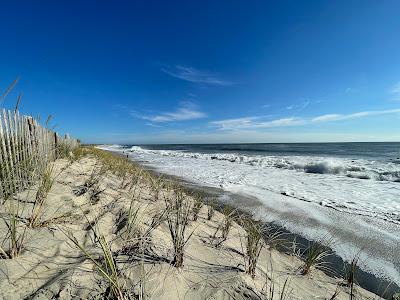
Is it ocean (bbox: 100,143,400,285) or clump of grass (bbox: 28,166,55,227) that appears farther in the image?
ocean (bbox: 100,143,400,285)

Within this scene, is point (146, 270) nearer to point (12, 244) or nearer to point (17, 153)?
point (12, 244)

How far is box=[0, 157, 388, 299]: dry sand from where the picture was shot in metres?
1.89

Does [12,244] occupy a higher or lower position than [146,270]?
higher

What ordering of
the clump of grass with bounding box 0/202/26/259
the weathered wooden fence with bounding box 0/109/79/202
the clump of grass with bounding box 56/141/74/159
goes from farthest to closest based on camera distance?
the clump of grass with bounding box 56/141/74/159 < the weathered wooden fence with bounding box 0/109/79/202 < the clump of grass with bounding box 0/202/26/259

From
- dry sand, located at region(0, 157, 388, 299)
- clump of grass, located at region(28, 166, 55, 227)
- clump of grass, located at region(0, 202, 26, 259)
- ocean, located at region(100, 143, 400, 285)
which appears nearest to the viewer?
dry sand, located at region(0, 157, 388, 299)

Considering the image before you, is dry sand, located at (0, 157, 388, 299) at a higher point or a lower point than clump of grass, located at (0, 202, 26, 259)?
lower

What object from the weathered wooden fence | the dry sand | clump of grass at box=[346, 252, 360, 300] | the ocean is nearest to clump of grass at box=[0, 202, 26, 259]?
the dry sand

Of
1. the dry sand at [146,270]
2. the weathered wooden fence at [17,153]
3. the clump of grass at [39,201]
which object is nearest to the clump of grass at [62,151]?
the weathered wooden fence at [17,153]

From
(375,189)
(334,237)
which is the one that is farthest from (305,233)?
(375,189)

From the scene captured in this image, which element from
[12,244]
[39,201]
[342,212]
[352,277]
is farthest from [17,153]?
[342,212]

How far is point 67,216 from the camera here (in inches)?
118

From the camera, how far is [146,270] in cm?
223

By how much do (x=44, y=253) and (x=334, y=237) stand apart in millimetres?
4295

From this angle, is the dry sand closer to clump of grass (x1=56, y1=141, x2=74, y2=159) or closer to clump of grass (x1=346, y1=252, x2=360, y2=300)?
clump of grass (x1=346, y1=252, x2=360, y2=300)
